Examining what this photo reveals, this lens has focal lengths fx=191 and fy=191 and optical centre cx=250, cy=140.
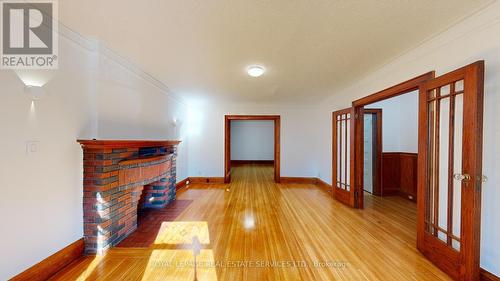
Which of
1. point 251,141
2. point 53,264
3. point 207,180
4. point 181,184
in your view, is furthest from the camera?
point 251,141

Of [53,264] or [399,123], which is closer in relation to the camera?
[53,264]

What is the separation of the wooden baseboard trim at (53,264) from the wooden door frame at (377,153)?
5.33 m

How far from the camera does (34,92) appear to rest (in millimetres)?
1637

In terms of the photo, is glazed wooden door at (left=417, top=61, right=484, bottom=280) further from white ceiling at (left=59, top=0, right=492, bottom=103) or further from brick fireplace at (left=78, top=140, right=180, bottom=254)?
brick fireplace at (left=78, top=140, right=180, bottom=254)

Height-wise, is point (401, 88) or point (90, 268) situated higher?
point (401, 88)

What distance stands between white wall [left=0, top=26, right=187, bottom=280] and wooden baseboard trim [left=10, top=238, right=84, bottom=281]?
5 centimetres

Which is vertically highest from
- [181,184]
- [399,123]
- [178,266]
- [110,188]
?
[399,123]

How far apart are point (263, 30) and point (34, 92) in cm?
212

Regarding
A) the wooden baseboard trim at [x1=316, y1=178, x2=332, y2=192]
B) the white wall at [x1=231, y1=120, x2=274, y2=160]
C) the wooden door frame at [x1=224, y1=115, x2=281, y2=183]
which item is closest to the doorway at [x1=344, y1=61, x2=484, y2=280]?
the wooden baseboard trim at [x1=316, y1=178, x2=332, y2=192]

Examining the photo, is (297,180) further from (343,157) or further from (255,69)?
(255,69)

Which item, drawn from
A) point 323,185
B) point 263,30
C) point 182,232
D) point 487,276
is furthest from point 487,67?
point 323,185

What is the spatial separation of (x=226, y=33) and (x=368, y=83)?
2.66 m

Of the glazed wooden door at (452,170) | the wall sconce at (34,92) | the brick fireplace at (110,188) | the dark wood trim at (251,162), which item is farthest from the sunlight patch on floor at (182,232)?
the dark wood trim at (251,162)

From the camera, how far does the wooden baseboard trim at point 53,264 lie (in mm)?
1608
